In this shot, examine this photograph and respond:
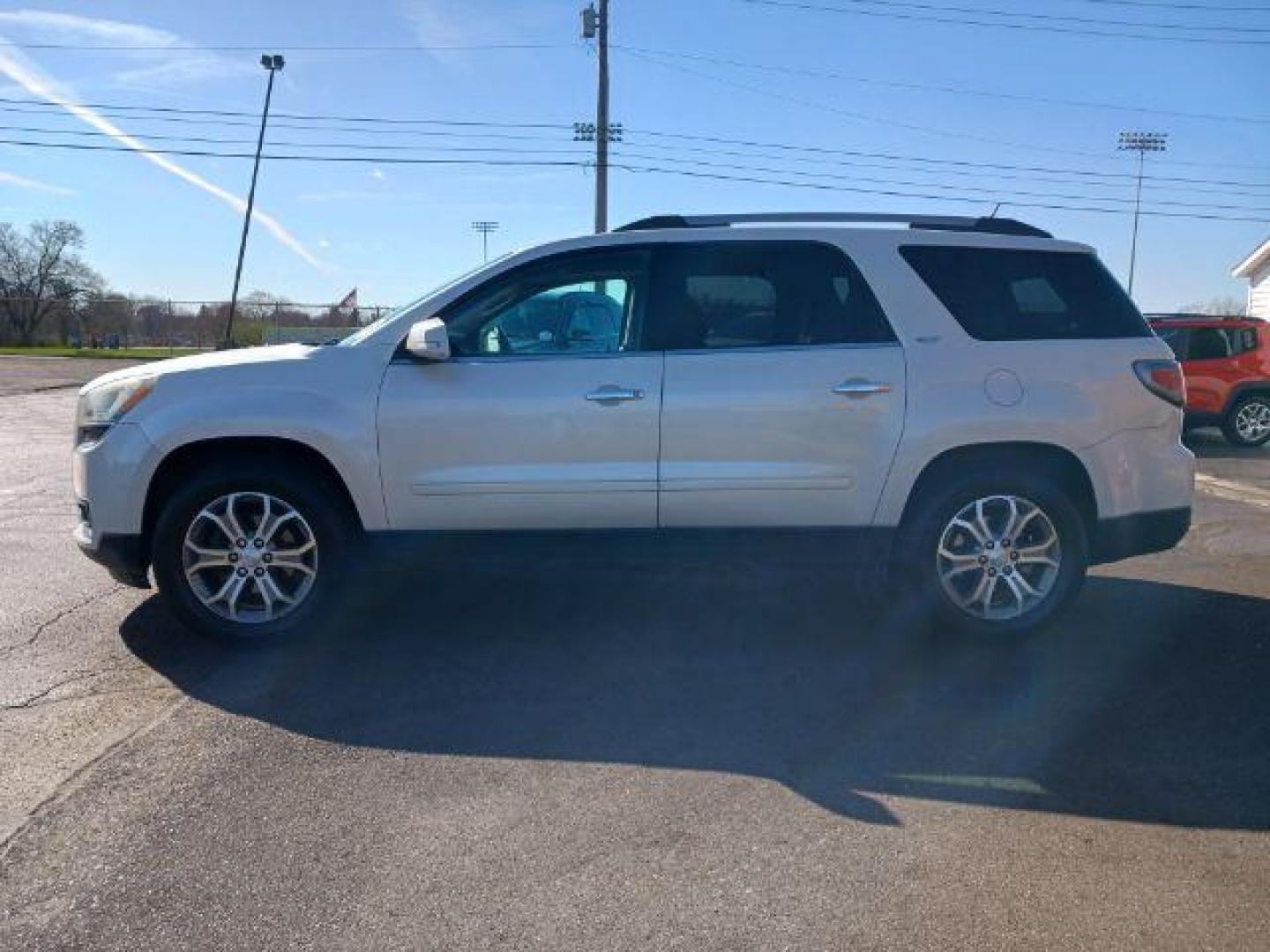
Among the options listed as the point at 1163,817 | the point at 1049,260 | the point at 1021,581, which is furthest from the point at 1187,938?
the point at 1049,260

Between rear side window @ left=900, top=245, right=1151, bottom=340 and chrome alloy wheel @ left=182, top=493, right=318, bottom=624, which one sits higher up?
rear side window @ left=900, top=245, right=1151, bottom=340

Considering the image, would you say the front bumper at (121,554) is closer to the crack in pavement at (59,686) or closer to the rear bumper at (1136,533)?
the crack in pavement at (59,686)

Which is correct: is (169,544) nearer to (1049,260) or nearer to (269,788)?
(269,788)

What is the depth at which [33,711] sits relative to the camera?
14.6ft

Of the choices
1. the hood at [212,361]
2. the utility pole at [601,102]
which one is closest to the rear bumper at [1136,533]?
the hood at [212,361]


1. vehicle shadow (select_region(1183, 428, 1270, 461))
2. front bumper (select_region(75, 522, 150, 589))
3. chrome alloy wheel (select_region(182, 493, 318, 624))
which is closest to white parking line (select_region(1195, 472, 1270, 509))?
vehicle shadow (select_region(1183, 428, 1270, 461))

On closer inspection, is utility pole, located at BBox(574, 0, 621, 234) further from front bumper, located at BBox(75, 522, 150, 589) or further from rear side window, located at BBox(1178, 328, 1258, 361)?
front bumper, located at BBox(75, 522, 150, 589)

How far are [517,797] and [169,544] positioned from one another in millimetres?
2347

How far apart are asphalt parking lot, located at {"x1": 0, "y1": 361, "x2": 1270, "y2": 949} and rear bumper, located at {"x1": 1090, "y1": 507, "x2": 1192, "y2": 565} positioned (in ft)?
1.56

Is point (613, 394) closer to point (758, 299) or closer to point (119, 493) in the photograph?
point (758, 299)

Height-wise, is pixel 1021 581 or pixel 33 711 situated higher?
pixel 1021 581

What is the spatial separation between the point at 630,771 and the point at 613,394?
1822 mm

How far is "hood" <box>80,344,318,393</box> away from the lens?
5.18 m

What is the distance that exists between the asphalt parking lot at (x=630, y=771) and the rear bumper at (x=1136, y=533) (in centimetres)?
48
